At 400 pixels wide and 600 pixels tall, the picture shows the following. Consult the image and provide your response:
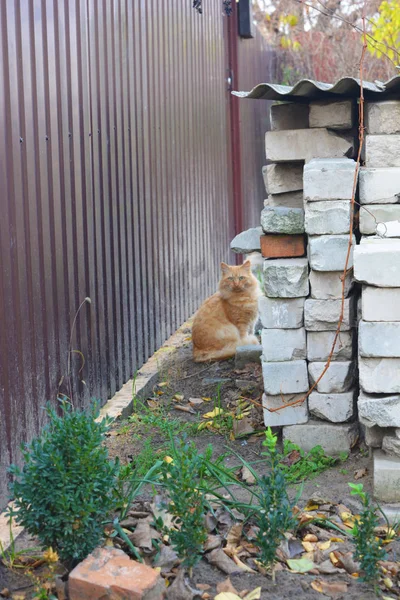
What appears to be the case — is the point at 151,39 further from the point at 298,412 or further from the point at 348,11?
the point at 348,11

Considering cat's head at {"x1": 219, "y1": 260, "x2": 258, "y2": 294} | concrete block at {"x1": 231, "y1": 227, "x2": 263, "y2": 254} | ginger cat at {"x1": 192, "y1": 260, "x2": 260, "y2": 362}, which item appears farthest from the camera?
cat's head at {"x1": 219, "y1": 260, "x2": 258, "y2": 294}

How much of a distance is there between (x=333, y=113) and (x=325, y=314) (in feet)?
3.81

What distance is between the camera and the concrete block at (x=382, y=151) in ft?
14.2

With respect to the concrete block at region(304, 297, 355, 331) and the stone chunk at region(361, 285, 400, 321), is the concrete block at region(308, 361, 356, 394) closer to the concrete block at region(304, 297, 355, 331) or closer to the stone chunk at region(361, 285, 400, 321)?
the concrete block at region(304, 297, 355, 331)

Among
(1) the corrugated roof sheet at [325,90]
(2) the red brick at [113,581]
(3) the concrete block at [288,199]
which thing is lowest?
Answer: (2) the red brick at [113,581]

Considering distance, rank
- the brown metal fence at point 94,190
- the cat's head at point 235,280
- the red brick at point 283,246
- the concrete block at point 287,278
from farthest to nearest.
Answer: the cat's head at point 235,280, the red brick at point 283,246, the concrete block at point 287,278, the brown metal fence at point 94,190

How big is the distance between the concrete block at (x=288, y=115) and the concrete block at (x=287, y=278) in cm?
85

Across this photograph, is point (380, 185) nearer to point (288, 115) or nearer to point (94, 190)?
point (288, 115)

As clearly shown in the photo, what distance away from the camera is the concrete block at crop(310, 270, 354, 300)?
4262mm

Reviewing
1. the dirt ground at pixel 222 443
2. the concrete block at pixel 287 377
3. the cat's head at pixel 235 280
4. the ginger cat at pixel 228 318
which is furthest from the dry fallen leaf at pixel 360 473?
the cat's head at pixel 235 280

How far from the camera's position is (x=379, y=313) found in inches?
144

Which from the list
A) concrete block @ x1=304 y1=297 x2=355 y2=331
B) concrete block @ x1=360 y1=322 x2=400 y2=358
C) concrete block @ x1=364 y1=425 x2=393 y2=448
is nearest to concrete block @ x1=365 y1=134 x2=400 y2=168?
concrete block @ x1=304 y1=297 x2=355 y2=331

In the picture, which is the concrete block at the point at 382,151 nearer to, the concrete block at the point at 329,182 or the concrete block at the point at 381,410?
the concrete block at the point at 329,182

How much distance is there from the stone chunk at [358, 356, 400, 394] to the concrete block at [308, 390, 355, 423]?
0.65 metres
